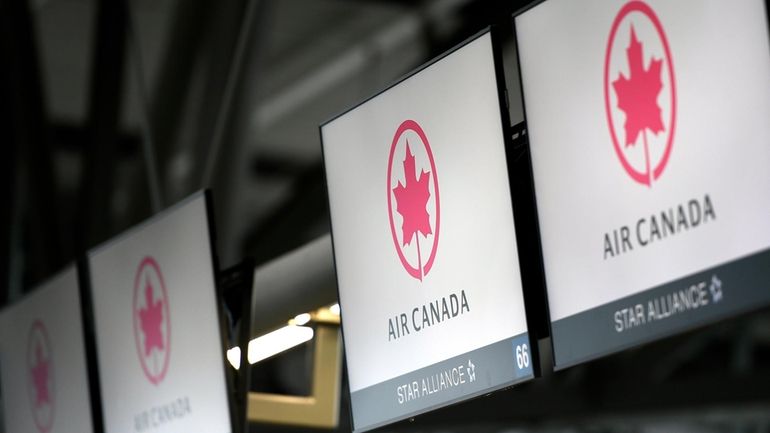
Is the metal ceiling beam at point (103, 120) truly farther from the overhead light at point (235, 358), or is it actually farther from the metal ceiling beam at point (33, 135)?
the overhead light at point (235, 358)

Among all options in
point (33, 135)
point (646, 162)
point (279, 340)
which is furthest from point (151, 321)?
point (33, 135)

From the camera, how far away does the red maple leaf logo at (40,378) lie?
9195 millimetres

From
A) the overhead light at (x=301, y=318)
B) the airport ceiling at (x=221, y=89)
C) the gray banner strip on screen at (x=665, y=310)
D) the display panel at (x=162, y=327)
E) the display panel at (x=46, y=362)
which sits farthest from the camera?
the airport ceiling at (x=221, y=89)

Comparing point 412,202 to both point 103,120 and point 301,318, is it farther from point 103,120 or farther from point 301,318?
point 103,120

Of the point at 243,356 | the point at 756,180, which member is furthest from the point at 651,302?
the point at 243,356

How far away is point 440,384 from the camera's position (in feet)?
20.4

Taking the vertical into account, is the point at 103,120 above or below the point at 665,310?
above

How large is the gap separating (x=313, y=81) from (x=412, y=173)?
10.2 meters

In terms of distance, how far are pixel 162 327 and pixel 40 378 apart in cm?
156

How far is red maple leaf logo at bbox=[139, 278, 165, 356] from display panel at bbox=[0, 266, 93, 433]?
651mm

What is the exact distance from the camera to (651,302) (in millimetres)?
5258

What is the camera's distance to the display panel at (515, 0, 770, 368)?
494 centimetres

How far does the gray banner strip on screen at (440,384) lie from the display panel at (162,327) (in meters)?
0.95

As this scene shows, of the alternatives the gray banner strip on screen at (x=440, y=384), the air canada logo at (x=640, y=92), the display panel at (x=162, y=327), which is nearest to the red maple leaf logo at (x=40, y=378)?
the display panel at (x=162, y=327)
